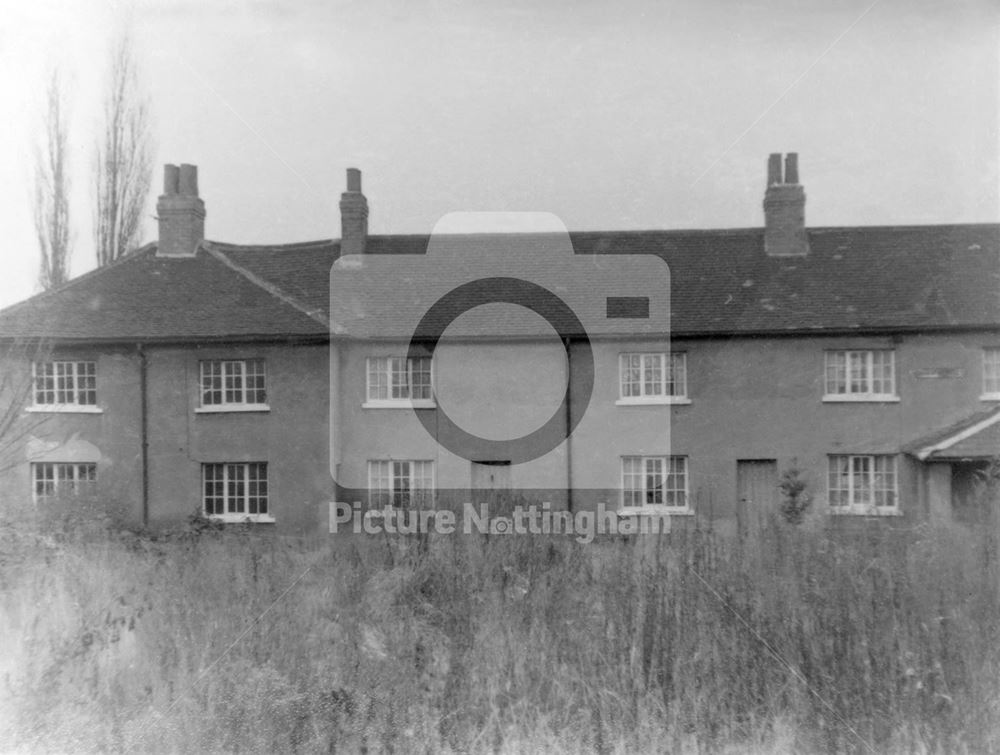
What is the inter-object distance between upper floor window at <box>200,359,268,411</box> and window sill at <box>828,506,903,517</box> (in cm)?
808

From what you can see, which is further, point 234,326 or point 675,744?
point 234,326

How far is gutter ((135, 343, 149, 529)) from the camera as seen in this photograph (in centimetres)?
888

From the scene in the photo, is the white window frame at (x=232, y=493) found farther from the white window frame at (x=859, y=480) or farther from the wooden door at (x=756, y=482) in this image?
the white window frame at (x=859, y=480)

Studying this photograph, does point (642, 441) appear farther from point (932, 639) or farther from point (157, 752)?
point (157, 752)

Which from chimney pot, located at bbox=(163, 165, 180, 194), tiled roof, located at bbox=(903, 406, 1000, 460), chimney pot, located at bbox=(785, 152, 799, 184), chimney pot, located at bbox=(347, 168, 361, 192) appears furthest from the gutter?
tiled roof, located at bbox=(903, 406, 1000, 460)

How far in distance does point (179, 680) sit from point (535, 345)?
22.3 ft

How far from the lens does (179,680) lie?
5148 millimetres

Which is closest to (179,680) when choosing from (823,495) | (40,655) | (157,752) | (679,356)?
(157,752)

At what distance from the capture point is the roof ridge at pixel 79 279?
25.3 ft

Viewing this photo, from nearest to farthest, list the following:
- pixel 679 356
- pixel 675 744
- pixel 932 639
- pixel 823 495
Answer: pixel 675 744 < pixel 932 639 < pixel 823 495 < pixel 679 356

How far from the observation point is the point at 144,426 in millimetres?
9141

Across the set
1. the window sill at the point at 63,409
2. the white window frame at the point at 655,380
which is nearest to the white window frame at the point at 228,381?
the window sill at the point at 63,409

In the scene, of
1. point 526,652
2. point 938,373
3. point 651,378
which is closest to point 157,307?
point 526,652

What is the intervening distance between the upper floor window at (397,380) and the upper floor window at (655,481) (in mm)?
3330
